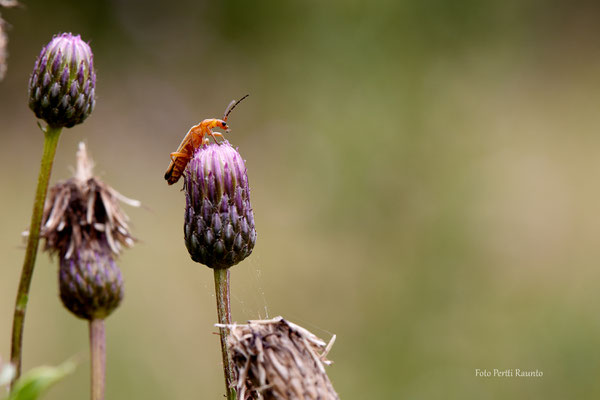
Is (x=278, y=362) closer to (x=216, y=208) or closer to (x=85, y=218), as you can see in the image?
(x=216, y=208)

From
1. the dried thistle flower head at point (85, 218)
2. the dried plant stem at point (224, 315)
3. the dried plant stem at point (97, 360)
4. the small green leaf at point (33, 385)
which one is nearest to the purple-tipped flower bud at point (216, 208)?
the dried plant stem at point (224, 315)

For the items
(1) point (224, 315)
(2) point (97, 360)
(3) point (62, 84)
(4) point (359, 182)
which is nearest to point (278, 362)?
(1) point (224, 315)

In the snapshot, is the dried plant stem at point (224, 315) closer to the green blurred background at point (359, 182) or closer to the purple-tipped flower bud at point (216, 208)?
the purple-tipped flower bud at point (216, 208)

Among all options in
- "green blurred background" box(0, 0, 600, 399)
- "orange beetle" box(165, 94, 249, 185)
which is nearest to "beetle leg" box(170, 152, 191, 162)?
"orange beetle" box(165, 94, 249, 185)

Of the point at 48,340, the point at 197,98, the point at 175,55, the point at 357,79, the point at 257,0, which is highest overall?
the point at 257,0

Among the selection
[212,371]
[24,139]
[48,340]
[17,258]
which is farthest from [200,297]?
[24,139]

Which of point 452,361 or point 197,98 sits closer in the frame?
point 452,361

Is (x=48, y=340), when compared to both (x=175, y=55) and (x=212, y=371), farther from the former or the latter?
(x=175, y=55)
